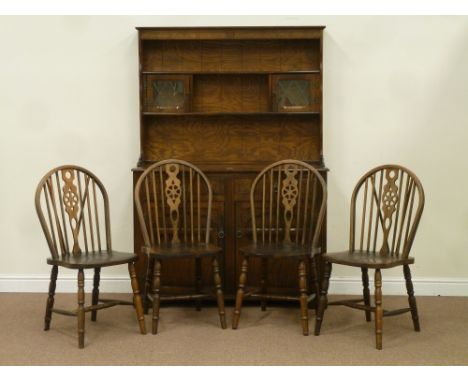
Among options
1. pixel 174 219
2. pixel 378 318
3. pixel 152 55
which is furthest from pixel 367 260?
pixel 152 55

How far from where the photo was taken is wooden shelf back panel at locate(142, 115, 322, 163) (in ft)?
15.8

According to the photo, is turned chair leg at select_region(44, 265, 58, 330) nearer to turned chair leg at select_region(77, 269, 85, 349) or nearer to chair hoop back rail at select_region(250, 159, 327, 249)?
turned chair leg at select_region(77, 269, 85, 349)

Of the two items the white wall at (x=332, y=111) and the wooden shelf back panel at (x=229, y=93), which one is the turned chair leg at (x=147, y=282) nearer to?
the white wall at (x=332, y=111)

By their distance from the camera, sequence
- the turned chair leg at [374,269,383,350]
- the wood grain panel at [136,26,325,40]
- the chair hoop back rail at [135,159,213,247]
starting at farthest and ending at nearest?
1. the wood grain panel at [136,26,325,40]
2. the chair hoop back rail at [135,159,213,247]
3. the turned chair leg at [374,269,383,350]

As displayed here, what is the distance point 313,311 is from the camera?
438cm

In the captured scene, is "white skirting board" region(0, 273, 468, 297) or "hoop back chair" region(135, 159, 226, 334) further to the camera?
"white skirting board" region(0, 273, 468, 297)

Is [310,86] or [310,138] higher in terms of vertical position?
[310,86]

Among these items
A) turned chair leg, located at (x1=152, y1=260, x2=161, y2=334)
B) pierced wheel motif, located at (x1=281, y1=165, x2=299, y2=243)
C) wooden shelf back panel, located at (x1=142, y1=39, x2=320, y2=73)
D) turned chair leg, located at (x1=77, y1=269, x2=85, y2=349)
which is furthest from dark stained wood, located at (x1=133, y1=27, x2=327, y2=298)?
turned chair leg, located at (x1=77, y1=269, x2=85, y2=349)

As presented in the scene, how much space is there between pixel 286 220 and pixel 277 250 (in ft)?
1.07

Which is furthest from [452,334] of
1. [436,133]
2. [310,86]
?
[310,86]

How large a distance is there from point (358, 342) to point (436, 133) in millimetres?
1759

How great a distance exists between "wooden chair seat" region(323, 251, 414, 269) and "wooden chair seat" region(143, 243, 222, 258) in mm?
658

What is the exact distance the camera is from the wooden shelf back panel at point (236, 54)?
4.76 metres

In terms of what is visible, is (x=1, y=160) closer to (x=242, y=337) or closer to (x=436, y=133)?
(x=242, y=337)
